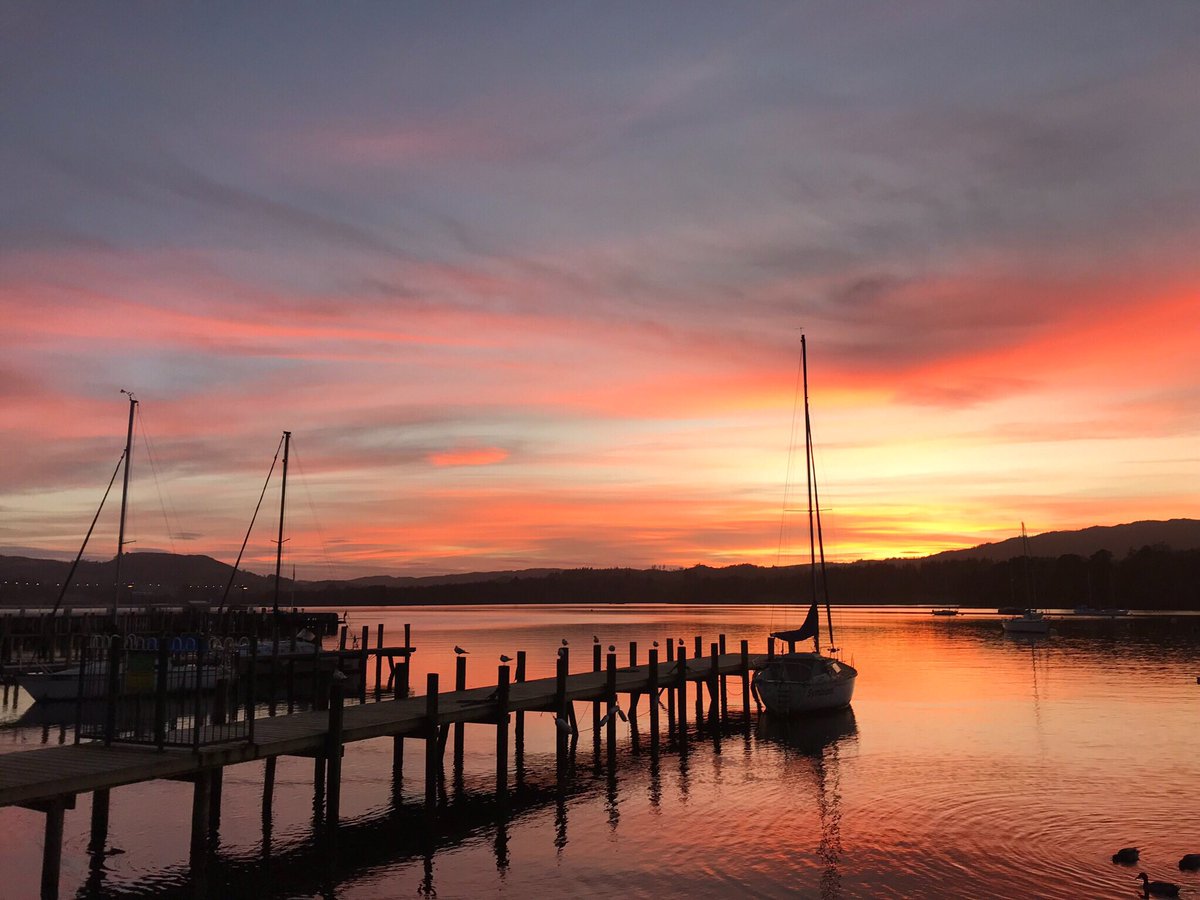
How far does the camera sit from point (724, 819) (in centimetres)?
2525

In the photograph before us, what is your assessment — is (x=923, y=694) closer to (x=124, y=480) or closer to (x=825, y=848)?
(x=825, y=848)

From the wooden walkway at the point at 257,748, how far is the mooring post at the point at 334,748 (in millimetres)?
197

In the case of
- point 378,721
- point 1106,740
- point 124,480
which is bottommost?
point 1106,740

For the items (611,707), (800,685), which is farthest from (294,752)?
(800,685)

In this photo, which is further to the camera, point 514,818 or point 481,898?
point 514,818

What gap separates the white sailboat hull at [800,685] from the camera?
1676 inches

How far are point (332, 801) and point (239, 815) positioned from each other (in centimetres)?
532

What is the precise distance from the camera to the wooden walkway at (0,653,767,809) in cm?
1620

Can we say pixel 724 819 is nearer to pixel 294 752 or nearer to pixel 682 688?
pixel 294 752

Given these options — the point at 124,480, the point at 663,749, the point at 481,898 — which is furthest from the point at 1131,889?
the point at 124,480

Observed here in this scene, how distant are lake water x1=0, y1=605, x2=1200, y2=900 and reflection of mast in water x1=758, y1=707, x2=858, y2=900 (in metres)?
0.10

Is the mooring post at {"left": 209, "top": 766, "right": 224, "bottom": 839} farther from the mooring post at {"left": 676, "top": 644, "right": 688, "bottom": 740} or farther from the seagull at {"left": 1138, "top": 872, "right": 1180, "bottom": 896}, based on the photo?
the mooring post at {"left": 676, "top": 644, "right": 688, "bottom": 740}

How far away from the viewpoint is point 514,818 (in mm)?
25250

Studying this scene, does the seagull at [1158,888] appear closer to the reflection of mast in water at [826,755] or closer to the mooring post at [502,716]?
the reflection of mast in water at [826,755]
